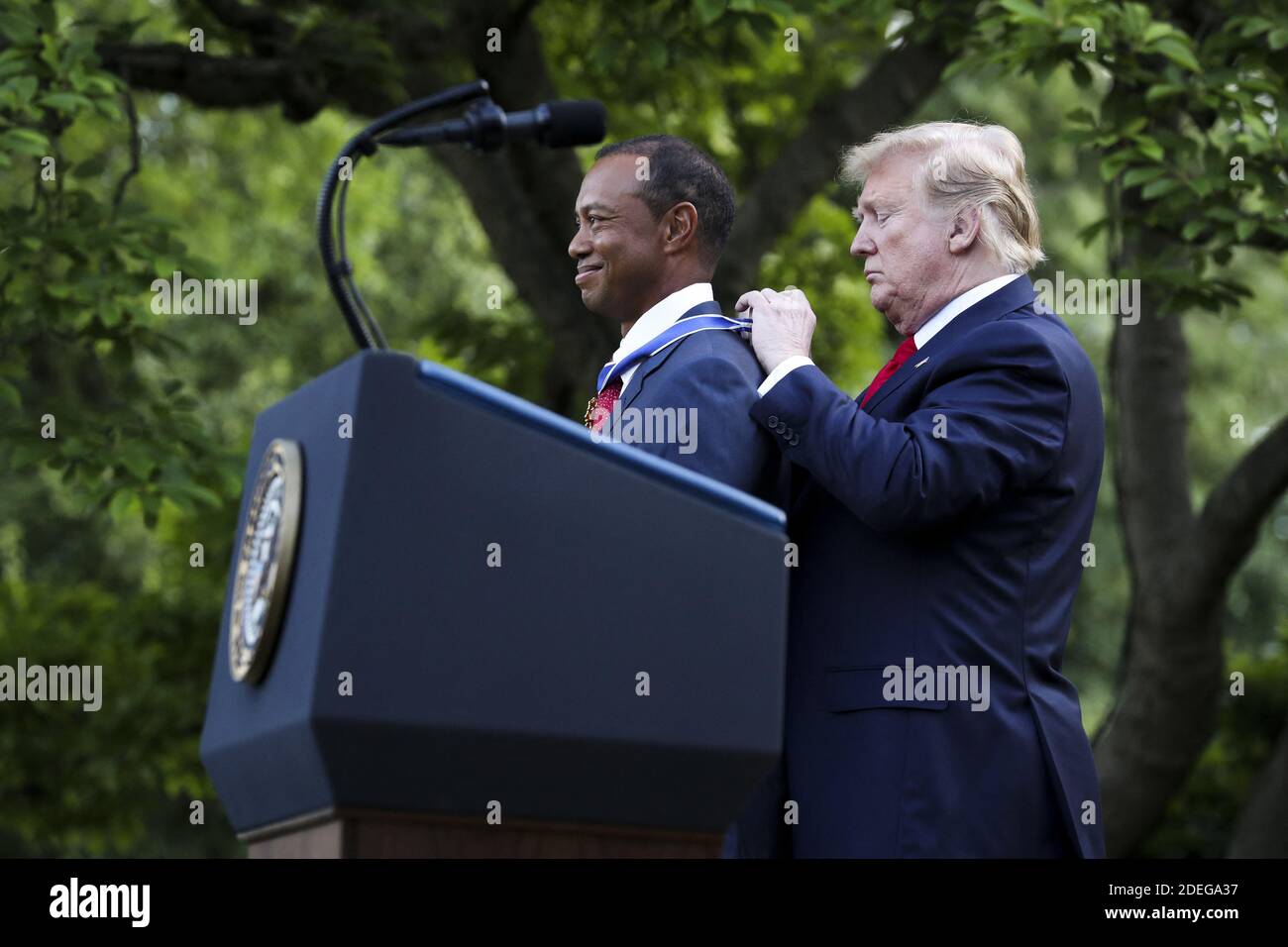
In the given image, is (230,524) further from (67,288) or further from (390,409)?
(390,409)

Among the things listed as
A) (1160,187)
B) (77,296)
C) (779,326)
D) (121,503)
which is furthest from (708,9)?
(779,326)

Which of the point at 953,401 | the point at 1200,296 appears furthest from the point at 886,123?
the point at 953,401

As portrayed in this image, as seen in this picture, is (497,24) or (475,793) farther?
(497,24)

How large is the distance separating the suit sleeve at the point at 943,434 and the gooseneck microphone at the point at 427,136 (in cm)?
60

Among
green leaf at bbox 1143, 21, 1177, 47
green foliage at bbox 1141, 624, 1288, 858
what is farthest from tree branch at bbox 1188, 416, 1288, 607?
green leaf at bbox 1143, 21, 1177, 47

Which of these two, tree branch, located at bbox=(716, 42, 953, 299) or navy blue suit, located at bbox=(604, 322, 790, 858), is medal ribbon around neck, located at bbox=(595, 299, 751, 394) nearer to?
navy blue suit, located at bbox=(604, 322, 790, 858)

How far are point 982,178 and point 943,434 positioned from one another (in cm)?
58

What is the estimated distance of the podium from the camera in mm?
1910

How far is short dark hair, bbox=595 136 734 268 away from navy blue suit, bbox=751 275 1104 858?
602 millimetres

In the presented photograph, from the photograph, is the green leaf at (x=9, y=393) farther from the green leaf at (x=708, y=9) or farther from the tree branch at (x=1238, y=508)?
the tree branch at (x=1238, y=508)

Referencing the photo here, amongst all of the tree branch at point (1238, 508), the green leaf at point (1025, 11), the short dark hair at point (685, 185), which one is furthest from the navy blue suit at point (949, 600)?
the tree branch at point (1238, 508)
